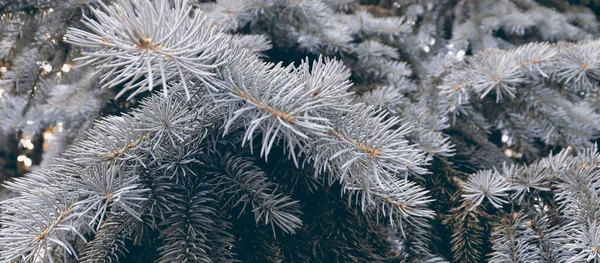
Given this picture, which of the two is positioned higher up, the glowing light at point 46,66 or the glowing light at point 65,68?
the glowing light at point 46,66

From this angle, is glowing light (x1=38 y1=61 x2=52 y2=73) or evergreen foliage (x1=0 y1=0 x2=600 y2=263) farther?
glowing light (x1=38 y1=61 x2=52 y2=73)

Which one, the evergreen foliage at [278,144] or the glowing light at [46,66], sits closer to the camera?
the evergreen foliage at [278,144]

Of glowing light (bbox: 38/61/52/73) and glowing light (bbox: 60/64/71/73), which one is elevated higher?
glowing light (bbox: 38/61/52/73)

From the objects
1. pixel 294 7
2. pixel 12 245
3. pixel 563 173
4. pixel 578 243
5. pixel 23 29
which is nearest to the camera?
pixel 12 245

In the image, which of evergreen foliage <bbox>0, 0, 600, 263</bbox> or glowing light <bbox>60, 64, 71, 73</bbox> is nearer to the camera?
evergreen foliage <bbox>0, 0, 600, 263</bbox>

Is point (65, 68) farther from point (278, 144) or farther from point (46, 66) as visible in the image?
point (278, 144)

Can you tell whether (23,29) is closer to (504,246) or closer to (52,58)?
(52,58)

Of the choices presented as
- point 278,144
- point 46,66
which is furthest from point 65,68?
point 278,144

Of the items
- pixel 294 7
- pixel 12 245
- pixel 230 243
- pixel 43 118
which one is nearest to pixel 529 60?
pixel 294 7
